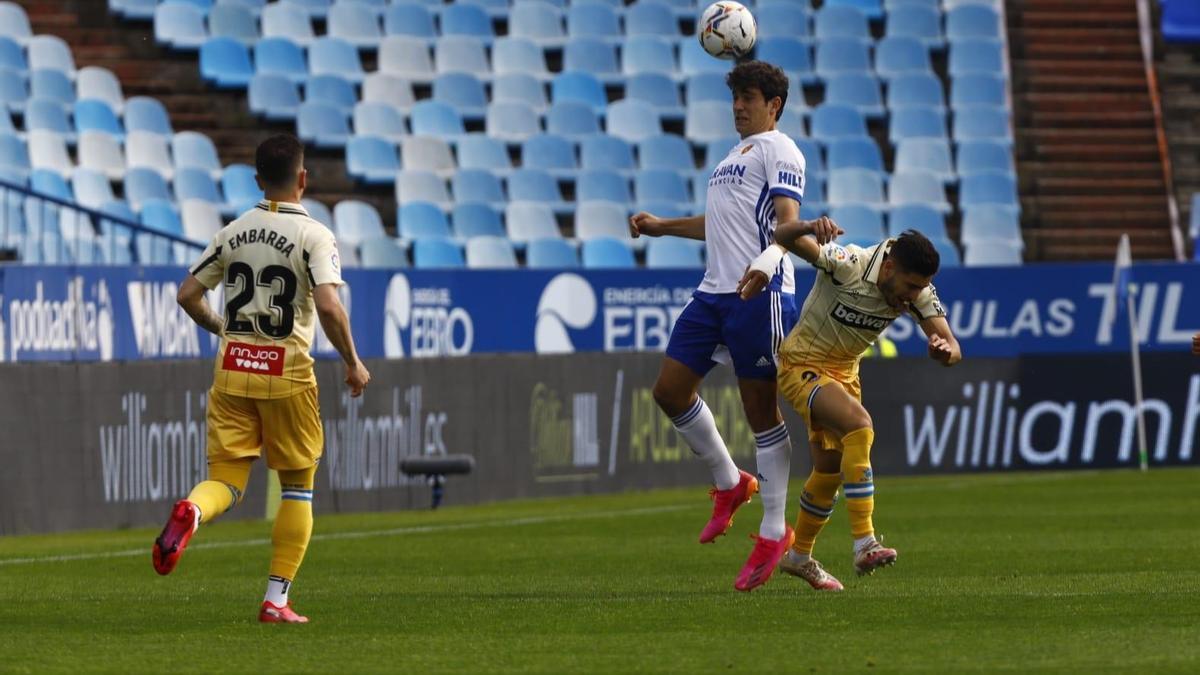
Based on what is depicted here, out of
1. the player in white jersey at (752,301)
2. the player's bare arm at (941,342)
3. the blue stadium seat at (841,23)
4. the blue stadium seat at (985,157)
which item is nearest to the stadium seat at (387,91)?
the blue stadium seat at (841,23)

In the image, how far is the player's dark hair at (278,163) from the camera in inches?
336

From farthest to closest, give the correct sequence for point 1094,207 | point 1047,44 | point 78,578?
point 1047,44 → point 1094,207 → point 78,578

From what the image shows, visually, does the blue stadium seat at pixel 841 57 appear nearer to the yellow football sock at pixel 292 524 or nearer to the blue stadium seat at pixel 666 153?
the blue stadium seat at pixel 666 153

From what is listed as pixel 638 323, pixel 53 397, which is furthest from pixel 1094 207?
pixel 53 397

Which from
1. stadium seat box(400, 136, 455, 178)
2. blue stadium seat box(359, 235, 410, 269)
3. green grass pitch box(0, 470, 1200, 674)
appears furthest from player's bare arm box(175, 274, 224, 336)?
stadium seat box(400, 136, 455, 178)

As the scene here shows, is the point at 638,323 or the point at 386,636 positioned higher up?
the point at 638,323

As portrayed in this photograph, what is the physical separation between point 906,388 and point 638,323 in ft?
9.63

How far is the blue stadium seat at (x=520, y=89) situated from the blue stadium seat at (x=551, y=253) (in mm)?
2609

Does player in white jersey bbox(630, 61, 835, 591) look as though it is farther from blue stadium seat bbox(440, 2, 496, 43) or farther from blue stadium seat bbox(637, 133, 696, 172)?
blue stadium seat bbox(440, 2, 496, 43)

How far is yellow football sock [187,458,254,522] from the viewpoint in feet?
27.9

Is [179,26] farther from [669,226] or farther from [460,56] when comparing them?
[669,226]

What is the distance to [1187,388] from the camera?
23.0 meters

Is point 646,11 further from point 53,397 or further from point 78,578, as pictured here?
point 78,578

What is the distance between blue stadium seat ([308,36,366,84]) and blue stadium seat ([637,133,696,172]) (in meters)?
3.58
